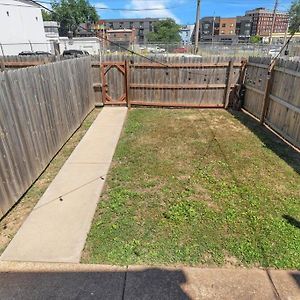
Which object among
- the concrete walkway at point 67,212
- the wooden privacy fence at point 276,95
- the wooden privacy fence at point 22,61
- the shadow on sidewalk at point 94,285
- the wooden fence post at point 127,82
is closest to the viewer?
the shadow on sidewalk at point 94,285

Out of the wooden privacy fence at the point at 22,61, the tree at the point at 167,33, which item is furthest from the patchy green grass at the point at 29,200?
the tree at the point at 167,33

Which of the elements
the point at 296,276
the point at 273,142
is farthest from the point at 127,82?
the point at 296,276

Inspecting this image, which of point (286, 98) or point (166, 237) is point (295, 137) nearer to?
point (286, 98)

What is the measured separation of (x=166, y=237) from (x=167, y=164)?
2.35 meters

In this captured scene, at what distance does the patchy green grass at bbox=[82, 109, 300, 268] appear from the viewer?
339 cm

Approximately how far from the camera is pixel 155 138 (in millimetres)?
7375

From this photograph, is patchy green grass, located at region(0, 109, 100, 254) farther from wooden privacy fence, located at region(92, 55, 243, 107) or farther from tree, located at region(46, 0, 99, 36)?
tree, located at region(46, 0, 99, 36)

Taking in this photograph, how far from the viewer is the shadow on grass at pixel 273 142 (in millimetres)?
6062

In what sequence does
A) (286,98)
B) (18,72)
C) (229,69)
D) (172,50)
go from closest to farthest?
(18,72)
(286,98)
(229,69)
(172,50)

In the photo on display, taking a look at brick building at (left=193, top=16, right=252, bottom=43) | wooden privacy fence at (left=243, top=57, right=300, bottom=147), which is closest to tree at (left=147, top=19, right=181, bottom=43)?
brick building at (left=193, top=16, right=252, bottom=43)

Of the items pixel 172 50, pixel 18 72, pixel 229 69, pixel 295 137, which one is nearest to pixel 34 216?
pixel 18 72

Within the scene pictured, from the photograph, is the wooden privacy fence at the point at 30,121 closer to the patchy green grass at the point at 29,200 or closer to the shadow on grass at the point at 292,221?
the patchy green grass at the point at 29,200

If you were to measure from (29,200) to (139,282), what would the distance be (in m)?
2.53

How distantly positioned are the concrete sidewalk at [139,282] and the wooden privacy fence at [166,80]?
8374 millimetres
